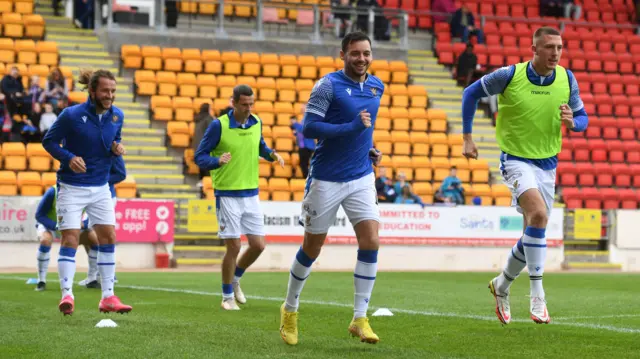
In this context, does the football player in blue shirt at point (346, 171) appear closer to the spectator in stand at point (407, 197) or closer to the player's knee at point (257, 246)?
the player's knee at point (257, 246)

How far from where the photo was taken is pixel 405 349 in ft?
24.2

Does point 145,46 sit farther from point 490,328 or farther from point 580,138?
point 490,328

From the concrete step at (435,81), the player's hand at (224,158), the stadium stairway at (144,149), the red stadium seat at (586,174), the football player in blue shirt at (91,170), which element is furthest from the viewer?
the concrete step at (435,81)

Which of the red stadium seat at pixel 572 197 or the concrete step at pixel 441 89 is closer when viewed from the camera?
the red stadium seat at pixel 572 197

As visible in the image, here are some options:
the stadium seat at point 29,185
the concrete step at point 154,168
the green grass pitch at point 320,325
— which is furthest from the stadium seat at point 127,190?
the green grass pitch at point 320,325

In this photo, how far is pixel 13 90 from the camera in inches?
887

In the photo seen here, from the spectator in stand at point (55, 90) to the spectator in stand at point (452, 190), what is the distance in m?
8.68

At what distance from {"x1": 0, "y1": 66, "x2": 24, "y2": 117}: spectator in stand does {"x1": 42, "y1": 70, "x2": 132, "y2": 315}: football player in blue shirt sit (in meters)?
13.2

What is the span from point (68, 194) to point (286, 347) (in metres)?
3.32

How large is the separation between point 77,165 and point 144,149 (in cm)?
1555

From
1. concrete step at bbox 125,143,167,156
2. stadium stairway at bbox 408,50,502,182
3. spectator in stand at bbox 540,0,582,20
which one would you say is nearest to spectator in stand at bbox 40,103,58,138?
concrete step at bbox 125,143,167,156

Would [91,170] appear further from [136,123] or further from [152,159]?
[136,123]

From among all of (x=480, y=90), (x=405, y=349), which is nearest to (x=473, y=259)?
(x=480, y=90)

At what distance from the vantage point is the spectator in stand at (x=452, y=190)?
23578 mm
